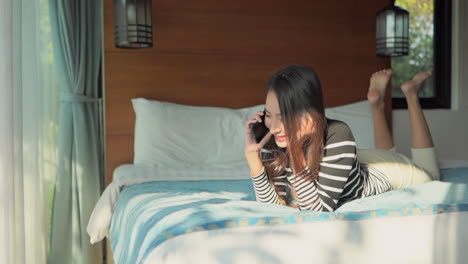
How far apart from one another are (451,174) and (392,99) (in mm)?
1334

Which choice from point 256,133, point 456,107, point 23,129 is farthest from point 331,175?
point 456,107

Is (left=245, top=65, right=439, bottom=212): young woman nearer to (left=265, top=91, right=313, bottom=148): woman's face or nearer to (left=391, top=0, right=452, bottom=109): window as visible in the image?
(left=265, top=91, right=313, bottom=148): woman's face

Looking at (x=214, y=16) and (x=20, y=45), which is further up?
(x=214, y=16)

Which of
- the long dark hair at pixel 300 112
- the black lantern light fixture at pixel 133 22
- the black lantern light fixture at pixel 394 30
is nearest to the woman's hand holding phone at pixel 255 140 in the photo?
the long dark hair at pixel 300 112

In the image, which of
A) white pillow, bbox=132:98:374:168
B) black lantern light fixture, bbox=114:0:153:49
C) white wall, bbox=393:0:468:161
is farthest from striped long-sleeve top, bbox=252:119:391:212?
white wall, bbox=393:0:468:161

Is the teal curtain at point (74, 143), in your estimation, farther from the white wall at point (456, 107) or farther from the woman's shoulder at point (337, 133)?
the white wall at point (456, 107)

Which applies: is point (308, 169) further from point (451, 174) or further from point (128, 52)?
point (128, 52)

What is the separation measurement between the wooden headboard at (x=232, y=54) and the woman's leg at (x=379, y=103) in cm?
78

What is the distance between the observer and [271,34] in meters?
3.30

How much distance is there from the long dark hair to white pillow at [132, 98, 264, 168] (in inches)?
48.1

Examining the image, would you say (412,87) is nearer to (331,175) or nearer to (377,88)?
(377,88)

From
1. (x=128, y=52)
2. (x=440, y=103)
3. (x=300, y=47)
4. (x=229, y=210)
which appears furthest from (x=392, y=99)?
(x=229, y=210)

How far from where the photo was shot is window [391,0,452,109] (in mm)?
3816

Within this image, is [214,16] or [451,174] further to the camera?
[214,16]
